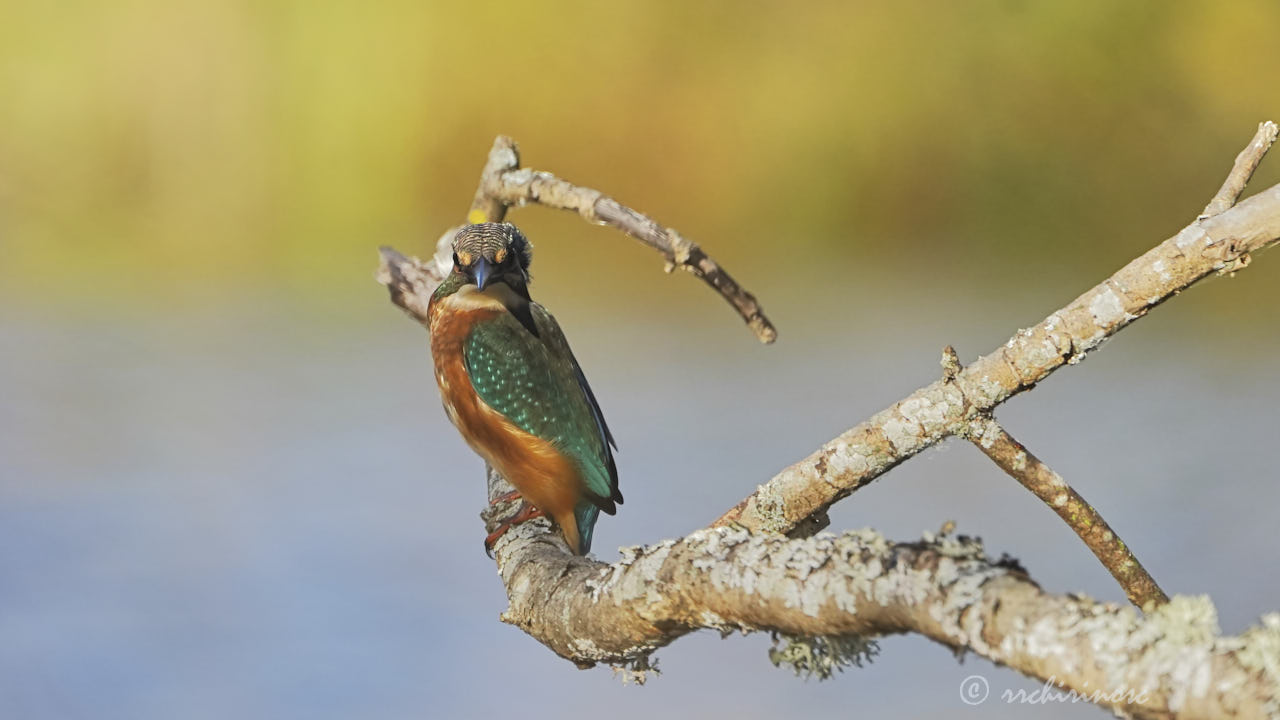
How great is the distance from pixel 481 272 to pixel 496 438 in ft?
1.27

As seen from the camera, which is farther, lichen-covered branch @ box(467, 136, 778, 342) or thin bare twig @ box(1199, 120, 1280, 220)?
lichen-covered branch @ box(467, 136, 778, 342)

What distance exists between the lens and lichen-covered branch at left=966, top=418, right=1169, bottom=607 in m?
1.95

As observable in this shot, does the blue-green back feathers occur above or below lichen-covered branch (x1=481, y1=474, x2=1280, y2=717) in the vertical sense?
above

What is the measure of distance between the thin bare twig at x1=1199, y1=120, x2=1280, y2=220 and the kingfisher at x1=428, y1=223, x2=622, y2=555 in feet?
4.55

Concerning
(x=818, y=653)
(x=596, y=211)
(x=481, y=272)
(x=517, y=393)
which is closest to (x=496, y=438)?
(x=517, y=393)

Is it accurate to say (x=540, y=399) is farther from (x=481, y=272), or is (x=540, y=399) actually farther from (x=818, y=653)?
(x=818, y=653)

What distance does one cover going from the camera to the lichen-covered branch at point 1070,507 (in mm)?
1946

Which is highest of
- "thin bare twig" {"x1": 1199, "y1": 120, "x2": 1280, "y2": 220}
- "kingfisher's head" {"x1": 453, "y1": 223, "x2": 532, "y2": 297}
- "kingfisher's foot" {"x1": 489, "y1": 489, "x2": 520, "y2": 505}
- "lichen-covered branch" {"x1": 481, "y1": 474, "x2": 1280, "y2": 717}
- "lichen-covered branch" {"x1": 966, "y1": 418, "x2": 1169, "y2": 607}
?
"kingfisher's head" {"x1": 453, "y1": 223, "x2": 532, "y2": 297}

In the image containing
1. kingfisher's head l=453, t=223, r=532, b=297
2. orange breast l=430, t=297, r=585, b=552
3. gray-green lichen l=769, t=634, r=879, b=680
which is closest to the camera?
gray-green lichen l=769, t=634, r=879, b=680

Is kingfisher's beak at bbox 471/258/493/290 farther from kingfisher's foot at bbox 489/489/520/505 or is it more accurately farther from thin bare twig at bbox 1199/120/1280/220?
thin bare twig at bbox 1199/120/1280/220

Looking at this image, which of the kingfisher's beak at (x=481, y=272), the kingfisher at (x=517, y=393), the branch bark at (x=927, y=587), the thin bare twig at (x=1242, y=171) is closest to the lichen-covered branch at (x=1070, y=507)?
the branch bark at (x=927, y=587)

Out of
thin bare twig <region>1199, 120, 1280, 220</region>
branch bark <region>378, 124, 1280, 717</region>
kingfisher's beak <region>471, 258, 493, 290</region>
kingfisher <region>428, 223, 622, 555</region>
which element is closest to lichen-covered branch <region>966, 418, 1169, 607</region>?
branch bark <region>378, 124, 1280, 717</region>

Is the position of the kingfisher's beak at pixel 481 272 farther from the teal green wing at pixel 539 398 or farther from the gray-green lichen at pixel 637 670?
the gray-green lichen at pixel 637 670

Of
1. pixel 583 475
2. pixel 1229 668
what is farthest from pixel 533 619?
pixel 1229 668
